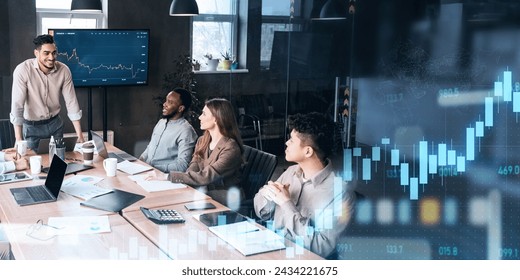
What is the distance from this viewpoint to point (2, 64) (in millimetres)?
4219

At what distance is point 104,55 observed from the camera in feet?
15.7

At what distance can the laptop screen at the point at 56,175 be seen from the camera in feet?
7.75

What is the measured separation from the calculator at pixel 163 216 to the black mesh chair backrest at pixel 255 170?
0.78m

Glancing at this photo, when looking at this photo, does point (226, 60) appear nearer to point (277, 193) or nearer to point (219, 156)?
point (219, 156)

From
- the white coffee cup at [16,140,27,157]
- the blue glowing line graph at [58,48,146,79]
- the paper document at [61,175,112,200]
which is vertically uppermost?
the blue glowing line graph at [58,48,146,79]

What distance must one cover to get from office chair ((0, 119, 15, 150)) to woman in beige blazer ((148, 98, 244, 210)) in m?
1.27

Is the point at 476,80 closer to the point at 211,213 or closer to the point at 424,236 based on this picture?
the point at 424,236

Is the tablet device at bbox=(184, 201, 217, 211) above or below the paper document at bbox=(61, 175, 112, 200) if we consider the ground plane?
below

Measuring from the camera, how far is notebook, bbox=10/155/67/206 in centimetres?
232

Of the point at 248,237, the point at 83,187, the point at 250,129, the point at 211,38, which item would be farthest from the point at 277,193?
the point at 211,38

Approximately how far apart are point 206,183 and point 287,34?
1682mm

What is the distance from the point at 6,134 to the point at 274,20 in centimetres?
202

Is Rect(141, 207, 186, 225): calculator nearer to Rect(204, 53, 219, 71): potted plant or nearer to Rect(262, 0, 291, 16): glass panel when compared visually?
Rect(262, 0, 291, 16): glass panel

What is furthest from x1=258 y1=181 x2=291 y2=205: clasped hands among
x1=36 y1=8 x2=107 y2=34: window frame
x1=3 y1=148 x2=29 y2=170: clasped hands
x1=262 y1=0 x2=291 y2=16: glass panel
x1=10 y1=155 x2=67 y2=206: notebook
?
x1=36 y1=8 x2=107 y2=34: window frame
